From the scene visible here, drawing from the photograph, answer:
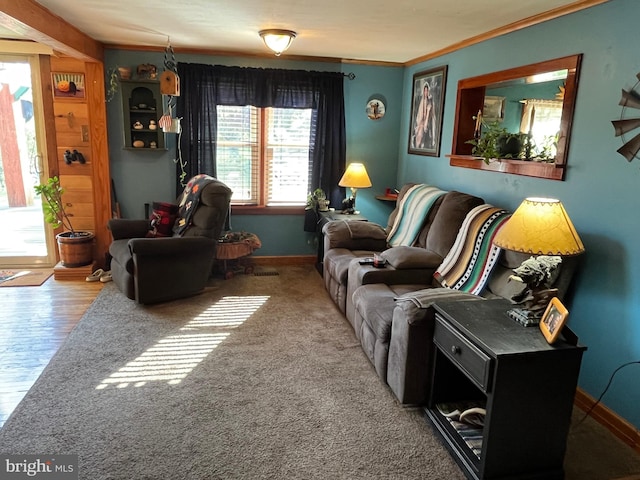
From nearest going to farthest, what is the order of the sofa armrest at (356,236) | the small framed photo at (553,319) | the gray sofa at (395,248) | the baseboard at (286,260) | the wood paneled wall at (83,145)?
1. the small framed photo at (553,319)
2. the gray sofa at (395,248)
3. the sofa armrest at (356,236)
4. the wood paneled wall at (83,145)
5. the baseboard at (286,260)

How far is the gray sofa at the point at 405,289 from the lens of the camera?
8.05ft

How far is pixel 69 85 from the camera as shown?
15.1 feet

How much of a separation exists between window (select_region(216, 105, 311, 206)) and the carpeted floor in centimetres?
191

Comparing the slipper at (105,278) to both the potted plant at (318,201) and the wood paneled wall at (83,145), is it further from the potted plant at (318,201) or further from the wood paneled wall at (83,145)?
the potted plant at (318,201)

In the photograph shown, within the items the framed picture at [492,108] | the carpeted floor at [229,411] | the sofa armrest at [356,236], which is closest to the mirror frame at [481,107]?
the framed picture at [492,108]

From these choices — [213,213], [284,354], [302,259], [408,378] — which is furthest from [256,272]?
[408,378]

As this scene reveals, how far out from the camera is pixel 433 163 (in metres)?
4.53

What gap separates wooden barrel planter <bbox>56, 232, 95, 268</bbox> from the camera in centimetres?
452

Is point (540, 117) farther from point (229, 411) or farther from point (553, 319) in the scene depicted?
point (229, 411)

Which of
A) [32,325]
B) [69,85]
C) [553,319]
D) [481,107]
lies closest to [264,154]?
[69,85]

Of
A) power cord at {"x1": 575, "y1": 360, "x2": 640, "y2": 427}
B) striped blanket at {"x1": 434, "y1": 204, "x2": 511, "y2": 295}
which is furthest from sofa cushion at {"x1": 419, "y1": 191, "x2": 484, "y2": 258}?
power cord at {"x1": 575, "y1": 360, "x2": 640, "y2": 427}

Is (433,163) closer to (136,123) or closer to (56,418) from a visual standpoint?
(136,123)

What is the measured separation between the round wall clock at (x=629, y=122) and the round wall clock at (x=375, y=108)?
2996 millimetres

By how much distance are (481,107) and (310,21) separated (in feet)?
5.55
